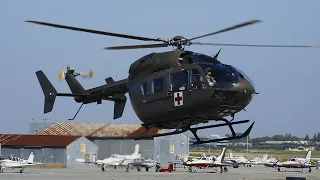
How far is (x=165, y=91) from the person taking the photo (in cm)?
2025

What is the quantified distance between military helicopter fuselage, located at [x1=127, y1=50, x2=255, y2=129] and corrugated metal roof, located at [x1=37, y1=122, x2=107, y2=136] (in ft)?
202

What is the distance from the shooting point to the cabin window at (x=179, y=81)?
64.5 ft

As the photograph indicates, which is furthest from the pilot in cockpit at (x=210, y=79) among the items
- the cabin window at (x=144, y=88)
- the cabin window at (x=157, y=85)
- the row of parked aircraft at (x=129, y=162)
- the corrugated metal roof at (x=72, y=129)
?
the corrugated metal roof at (x=72, y=129)

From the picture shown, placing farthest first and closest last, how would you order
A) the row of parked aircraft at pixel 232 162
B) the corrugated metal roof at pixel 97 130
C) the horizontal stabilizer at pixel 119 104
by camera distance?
the corrugated metal roof at pixel 97 130
the row of parked aircraft at pixel 232 162
the horizontal stabilizer at pixel 119 104

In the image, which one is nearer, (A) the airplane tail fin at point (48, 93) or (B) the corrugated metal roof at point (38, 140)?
(A) the airplane tail fin at point (48, 93)

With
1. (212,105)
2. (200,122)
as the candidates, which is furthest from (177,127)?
(212,105)

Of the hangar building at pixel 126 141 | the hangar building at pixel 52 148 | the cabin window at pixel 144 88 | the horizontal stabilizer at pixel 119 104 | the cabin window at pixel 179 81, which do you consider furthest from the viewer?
the hangar building at pixel 126 141

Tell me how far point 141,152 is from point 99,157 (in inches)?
231

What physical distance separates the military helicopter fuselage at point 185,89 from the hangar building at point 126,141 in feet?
185

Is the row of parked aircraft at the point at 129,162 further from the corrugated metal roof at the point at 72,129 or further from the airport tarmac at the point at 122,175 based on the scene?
the corrugated metal roof at the point at 72,129

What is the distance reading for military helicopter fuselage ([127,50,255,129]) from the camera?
62.7 feet

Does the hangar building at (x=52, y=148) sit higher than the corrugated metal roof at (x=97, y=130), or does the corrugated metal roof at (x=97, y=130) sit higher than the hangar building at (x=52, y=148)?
the corrugated metal roof at (x=97, y=130)

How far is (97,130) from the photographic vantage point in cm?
8181

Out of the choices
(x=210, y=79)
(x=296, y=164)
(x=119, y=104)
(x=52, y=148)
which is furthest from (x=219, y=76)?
(x=296, y=164)
